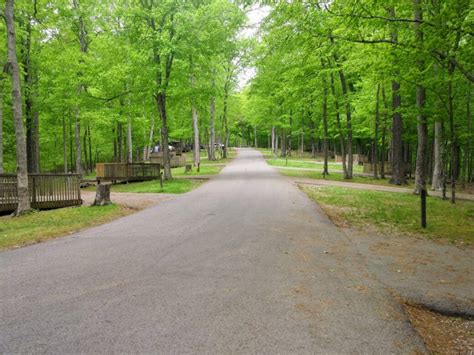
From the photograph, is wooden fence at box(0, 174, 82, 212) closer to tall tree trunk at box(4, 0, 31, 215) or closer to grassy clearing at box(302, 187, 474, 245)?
tall tree trunk at box(4, 0, 31, 215)

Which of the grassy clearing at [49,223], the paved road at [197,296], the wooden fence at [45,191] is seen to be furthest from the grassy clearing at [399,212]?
the wooden fence at [45,191]

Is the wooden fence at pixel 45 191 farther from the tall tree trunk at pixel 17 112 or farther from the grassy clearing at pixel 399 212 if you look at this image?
the grassy clearing at pixel 399 212

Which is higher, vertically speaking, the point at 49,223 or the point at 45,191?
the point at 45,191

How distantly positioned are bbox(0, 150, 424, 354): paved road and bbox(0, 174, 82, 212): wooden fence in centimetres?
547

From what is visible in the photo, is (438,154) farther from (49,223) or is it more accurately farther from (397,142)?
(49,223)

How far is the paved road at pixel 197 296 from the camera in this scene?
10.5 ft

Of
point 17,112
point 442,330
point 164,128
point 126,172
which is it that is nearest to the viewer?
point 442,330

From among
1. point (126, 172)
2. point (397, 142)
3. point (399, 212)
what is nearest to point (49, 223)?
point (399, 212)

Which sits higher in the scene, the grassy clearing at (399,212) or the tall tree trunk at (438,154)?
the tall tree trunk at (438,154)

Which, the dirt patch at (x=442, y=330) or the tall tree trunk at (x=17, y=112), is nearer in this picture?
the dirt patch at (x=442, y=330)

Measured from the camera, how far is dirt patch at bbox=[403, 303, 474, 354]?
335 cm

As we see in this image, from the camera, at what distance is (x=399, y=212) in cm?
1079

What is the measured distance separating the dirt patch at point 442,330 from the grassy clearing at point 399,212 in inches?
170

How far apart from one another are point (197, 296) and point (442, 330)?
284cm
